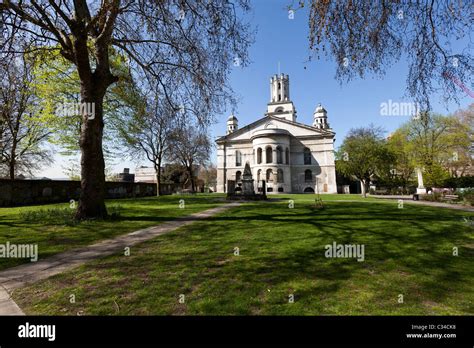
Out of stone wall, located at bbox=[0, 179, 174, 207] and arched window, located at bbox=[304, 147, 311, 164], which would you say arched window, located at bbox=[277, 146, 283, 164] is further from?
stone wall, located at bbox=[0, 179, 174, 207]

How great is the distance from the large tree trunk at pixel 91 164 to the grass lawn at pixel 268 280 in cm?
511

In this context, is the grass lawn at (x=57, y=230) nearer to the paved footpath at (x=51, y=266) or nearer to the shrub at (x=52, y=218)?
the shrub at (x=52, y=218)

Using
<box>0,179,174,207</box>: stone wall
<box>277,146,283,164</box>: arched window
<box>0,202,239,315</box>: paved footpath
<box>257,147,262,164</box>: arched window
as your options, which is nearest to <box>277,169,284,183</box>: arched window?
<box>277,146,283,164</box>: arched window

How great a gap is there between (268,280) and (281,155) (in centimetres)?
4842

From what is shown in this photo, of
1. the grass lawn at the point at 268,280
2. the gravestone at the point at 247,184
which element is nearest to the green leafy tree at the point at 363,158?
the gravestone at the point at 247,184

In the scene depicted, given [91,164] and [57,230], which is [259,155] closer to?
[91,164]

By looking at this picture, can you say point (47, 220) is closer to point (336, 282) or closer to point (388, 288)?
point (336, 282)

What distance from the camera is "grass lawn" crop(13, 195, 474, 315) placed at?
3127 millimetres

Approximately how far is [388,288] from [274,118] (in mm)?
55640

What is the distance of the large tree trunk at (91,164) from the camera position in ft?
33.5

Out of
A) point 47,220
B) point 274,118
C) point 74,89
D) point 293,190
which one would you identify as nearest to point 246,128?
point 274,118

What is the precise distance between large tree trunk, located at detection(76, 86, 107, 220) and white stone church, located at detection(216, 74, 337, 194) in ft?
127

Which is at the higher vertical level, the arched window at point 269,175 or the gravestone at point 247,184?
the arched window at point 269,175
